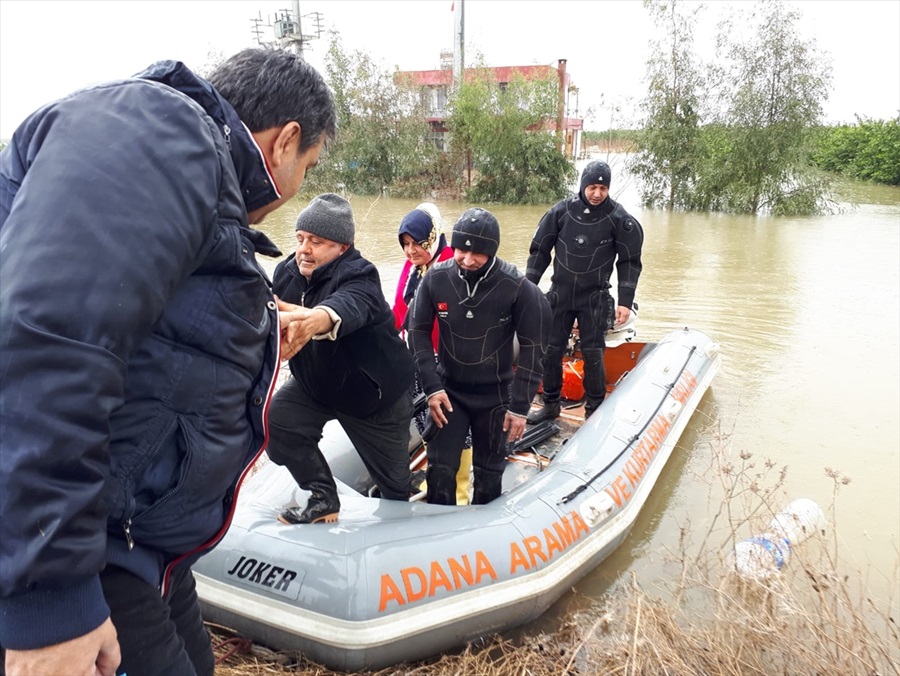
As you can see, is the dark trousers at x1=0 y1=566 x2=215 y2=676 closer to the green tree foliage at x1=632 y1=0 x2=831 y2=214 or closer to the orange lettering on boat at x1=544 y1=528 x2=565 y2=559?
the orange lettering on boat at x1=544 y1=528 x2=565 y2=559

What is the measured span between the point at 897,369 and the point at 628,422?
4380 millimetres

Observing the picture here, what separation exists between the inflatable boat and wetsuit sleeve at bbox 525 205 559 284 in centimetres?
172

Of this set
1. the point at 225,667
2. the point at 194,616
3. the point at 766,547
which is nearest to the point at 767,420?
the point at 766,547

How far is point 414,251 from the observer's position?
12.0 feet

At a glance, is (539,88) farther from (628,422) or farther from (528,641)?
(528,641)

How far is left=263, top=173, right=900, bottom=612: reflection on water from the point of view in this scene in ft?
13.4

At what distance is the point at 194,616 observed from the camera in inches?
53.1

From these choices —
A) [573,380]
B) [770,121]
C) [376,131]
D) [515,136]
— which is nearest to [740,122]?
[770,121]

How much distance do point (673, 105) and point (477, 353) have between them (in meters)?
16.7

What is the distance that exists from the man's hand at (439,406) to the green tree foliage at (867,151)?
2525 cm

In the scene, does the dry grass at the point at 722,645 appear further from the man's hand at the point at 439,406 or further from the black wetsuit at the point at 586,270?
the black wetsuit at the point at 586,270

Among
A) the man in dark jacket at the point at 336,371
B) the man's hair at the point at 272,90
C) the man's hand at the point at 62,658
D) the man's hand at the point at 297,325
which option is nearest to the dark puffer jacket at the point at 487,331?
the man in dark jacket at the point at 336,371

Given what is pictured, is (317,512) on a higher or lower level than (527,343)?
lower

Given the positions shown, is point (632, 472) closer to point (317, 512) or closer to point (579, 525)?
point (579, 525)
